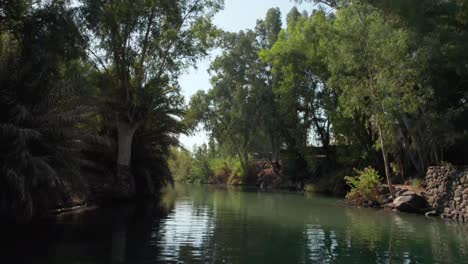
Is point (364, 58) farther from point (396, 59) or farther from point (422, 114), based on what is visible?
point (422, 114)

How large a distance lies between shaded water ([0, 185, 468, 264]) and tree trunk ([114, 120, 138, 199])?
5213 millimetres

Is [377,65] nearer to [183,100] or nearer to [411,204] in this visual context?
[411,204]

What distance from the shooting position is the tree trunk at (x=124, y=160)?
2453 cm

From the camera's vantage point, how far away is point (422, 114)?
74.3 ft

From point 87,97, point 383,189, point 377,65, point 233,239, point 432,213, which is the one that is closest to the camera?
point 233,239

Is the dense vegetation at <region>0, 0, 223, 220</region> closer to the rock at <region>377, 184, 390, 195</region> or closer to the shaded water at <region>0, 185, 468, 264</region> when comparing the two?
the shaded water at <region>0, 185, 468, 264</region>

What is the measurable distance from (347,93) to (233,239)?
47.0ft

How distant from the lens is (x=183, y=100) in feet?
98.9

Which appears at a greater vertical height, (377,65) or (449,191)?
(377,65)

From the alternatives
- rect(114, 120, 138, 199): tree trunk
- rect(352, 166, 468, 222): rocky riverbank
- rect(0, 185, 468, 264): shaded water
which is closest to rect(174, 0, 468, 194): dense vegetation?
rect(352, 166, 468, 222): rocky riverbank

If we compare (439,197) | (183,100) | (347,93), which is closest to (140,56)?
(183,100)

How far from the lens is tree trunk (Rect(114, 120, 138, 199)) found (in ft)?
80.5

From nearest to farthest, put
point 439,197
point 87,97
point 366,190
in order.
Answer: point 87,97 < point 439,197 < point 366,190

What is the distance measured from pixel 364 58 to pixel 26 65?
52.1ft
